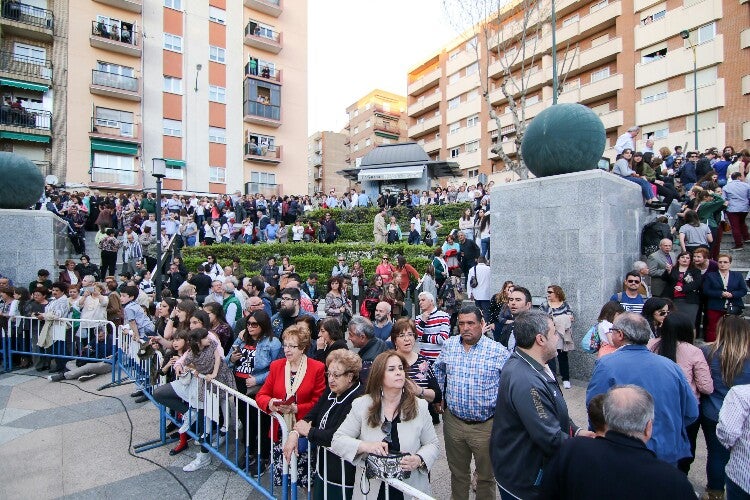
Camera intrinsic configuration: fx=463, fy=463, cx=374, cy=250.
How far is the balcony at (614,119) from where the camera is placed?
109 feet

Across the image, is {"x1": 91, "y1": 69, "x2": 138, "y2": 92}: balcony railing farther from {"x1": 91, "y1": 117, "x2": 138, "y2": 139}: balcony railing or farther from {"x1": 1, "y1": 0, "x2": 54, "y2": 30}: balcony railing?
{"x1": 1, "y1": 0, "x2": 54, "y2": 30}: balcony railing

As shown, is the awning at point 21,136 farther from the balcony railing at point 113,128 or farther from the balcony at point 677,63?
the balcony at point 677,63

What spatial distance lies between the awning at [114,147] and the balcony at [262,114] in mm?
8481

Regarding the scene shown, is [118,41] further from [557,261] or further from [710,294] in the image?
[710,294]

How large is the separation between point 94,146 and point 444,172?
22.0 m

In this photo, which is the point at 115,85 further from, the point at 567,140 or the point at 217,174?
the point at 567,140

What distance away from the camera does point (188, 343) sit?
5.16 m

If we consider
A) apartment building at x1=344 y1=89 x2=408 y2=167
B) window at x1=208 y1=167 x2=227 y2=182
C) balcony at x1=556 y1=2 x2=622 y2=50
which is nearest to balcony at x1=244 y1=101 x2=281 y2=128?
window at x1=208 y1=167 x2=227 y2=182


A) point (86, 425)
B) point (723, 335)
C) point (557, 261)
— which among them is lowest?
point (86, 425)

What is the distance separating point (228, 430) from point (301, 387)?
1696 millimetres

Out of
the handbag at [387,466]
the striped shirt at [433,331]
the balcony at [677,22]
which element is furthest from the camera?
the balcony at [677,22]

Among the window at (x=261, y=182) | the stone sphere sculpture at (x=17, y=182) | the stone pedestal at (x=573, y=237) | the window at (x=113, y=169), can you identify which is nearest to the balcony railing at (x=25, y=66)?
the window at (x=113, y=169)

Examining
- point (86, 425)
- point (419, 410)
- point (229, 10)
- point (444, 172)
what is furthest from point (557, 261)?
point (229, 10)

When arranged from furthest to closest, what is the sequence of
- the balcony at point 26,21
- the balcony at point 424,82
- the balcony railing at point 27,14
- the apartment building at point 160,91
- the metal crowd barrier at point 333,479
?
the balcony at point 424,82 → the apartment building at point 160,91 → the balcony railing at point 27,14 → the balcony at point 26,21 → the metal crowd barrier at point 333,479
